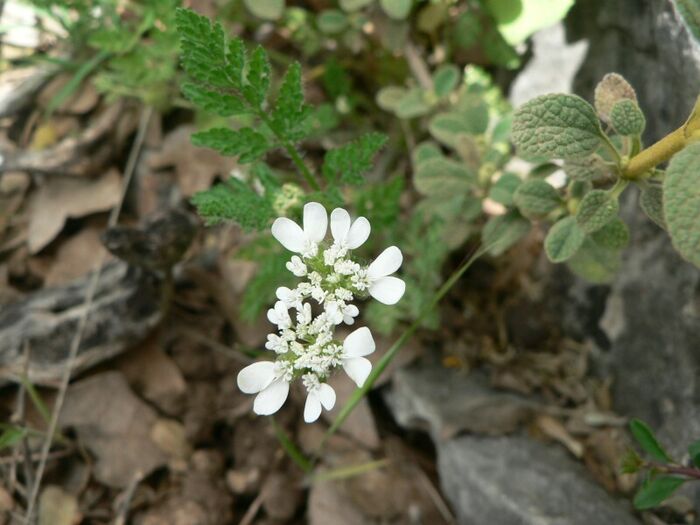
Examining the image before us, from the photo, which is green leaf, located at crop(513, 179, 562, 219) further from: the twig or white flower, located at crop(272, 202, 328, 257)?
the twig

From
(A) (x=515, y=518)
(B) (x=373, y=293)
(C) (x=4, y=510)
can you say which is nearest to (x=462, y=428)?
(A) (x=515, y=518)

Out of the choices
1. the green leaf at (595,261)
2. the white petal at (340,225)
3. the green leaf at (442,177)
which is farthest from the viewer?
the green leaf at (442,177)

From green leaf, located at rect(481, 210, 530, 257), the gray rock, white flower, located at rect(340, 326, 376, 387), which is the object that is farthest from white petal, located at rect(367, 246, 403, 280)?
the gray rock

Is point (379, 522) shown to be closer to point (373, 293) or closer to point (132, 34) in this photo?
point (373, 293)

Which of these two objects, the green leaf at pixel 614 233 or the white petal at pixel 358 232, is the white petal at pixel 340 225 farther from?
the green leaf at pixel 614 233

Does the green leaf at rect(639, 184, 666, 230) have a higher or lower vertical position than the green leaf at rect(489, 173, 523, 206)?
higher

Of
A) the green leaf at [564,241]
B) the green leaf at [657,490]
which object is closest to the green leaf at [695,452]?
the green leaf at [657,490]
